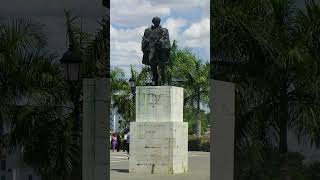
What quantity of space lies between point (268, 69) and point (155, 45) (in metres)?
3.21

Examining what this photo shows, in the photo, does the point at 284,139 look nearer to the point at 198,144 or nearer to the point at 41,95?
the point at 41,95

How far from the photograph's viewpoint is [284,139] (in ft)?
31.2

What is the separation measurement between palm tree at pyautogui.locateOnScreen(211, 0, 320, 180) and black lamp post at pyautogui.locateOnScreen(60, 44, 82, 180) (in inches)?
89.2

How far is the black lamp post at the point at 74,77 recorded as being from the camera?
9500 millimetres

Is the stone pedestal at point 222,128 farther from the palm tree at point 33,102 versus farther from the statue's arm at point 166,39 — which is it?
the statue's arm at point 166,39

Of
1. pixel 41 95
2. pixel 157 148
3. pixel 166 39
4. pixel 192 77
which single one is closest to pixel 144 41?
pixel 166 39

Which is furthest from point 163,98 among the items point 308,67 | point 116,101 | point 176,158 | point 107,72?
point 116,101

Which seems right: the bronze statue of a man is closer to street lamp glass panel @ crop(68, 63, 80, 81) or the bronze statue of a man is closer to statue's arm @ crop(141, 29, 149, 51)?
statue's arm @ crop(141, 29, 149, 51)

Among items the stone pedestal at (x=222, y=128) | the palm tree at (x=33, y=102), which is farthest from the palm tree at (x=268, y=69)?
the palm tree at (x=33, y=102)

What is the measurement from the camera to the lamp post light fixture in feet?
31.1

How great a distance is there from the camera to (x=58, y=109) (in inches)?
378

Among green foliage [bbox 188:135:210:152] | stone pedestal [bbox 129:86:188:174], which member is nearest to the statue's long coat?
stone pedestal [bbox 129:86:188:174]

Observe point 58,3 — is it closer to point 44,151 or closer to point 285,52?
point 44,151

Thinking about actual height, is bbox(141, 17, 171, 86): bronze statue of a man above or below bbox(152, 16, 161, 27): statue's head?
below
